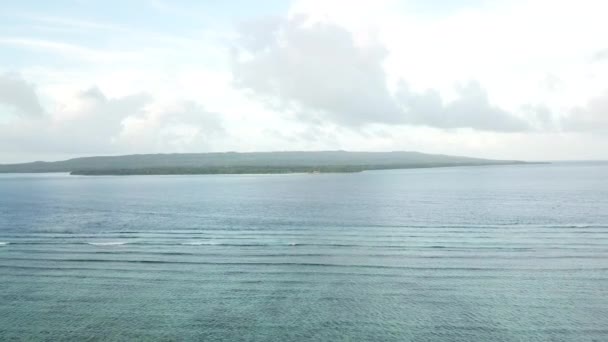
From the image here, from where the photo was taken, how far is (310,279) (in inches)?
878

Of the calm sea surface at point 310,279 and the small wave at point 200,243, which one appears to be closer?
the calm sea surface at point 310,279

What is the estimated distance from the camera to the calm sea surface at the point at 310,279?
16.9m

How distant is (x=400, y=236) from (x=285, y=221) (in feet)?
35.7

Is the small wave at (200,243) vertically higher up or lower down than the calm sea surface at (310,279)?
higher up

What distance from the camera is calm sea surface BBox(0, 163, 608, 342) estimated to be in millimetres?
16938

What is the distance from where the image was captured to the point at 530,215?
42406mm

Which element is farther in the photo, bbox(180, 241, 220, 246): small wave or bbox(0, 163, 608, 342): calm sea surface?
bbox(180, 241, 220, 246): small wave

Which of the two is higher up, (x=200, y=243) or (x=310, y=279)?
(x=200, y=243)

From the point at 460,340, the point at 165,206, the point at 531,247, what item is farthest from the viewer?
the point at 165,206

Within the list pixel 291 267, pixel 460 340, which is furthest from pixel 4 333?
pixel 460 340

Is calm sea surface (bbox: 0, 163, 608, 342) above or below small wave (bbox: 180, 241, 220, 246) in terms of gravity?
below

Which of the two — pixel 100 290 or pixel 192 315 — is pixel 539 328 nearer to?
pixel 192 315

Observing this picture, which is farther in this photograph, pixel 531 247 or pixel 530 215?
pixel 530 215

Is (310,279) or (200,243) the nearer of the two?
(310,279)
